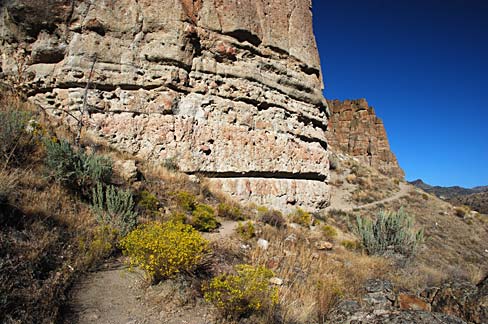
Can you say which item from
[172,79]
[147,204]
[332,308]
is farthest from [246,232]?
[172,79]

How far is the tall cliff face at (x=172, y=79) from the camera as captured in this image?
6234 millimetres

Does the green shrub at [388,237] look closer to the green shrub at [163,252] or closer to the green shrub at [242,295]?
the green shrub at [242,295]

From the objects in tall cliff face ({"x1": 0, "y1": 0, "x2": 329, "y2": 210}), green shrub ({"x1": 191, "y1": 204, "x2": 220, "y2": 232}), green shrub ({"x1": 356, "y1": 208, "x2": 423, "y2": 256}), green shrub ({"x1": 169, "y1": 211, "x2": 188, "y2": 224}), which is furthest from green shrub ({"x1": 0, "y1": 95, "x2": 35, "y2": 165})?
green shrub ({"x1": 356, "y1": 208, "x2": 423, "y2": 256})

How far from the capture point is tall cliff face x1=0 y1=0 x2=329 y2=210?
623 centimetres

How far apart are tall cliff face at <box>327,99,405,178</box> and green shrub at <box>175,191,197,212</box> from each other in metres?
32.0

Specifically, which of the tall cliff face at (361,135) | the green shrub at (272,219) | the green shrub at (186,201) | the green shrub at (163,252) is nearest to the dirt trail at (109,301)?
the green shrub at (163,252)

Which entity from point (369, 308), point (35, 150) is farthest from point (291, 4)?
point (369, 308)

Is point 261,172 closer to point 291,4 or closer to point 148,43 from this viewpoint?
point 148,43

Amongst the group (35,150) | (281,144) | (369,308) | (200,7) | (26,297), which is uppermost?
(200,7)

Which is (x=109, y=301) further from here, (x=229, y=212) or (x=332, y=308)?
(x=229, y=212)

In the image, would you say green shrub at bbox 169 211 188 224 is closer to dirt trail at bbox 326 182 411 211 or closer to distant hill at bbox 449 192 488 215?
dirt trail at bbox 326 182 411 211

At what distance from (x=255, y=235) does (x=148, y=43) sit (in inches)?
200

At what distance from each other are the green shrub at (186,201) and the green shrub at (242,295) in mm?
2593

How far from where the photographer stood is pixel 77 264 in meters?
2.45
